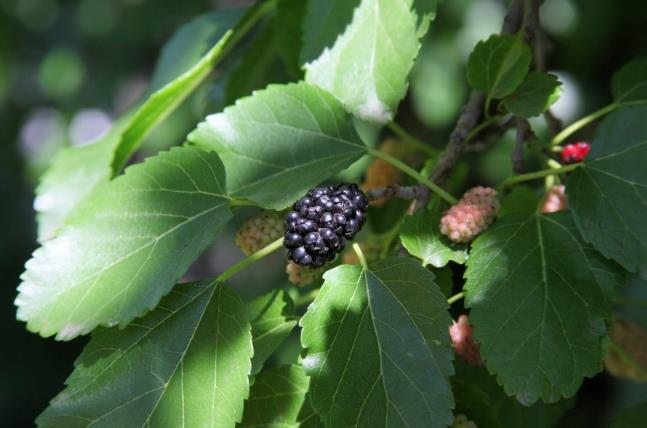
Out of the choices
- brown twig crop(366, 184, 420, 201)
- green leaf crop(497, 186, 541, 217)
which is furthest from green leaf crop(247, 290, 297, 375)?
green leaf crop(497, 186, 541, 217)

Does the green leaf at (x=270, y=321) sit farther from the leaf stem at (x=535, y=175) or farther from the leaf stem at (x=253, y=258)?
the leaf stem at (x=535, y=175)

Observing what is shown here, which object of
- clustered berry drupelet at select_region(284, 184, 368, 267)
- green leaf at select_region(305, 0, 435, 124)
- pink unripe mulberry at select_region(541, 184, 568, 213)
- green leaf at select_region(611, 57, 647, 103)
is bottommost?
pink unripe mulberry at select_region(541, 184, 568, 213)

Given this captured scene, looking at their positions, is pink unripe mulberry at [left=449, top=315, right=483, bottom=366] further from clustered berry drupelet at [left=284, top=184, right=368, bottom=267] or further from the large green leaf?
the large green leaf

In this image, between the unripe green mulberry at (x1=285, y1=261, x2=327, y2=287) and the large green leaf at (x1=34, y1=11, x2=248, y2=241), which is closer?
the unripe green mulberry at (x1=285, y1=261, x2=327, y2=287)

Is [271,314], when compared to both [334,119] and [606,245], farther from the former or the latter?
[606,245]

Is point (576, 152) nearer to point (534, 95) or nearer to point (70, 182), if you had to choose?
point (534, 95)

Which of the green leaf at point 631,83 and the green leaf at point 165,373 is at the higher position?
the green leaf at point 165,373

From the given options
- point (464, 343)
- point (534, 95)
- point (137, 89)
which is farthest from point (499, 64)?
point (137, 89)

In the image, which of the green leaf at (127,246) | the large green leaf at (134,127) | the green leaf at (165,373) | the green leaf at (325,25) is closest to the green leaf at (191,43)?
the large green leaf at (134,127)
